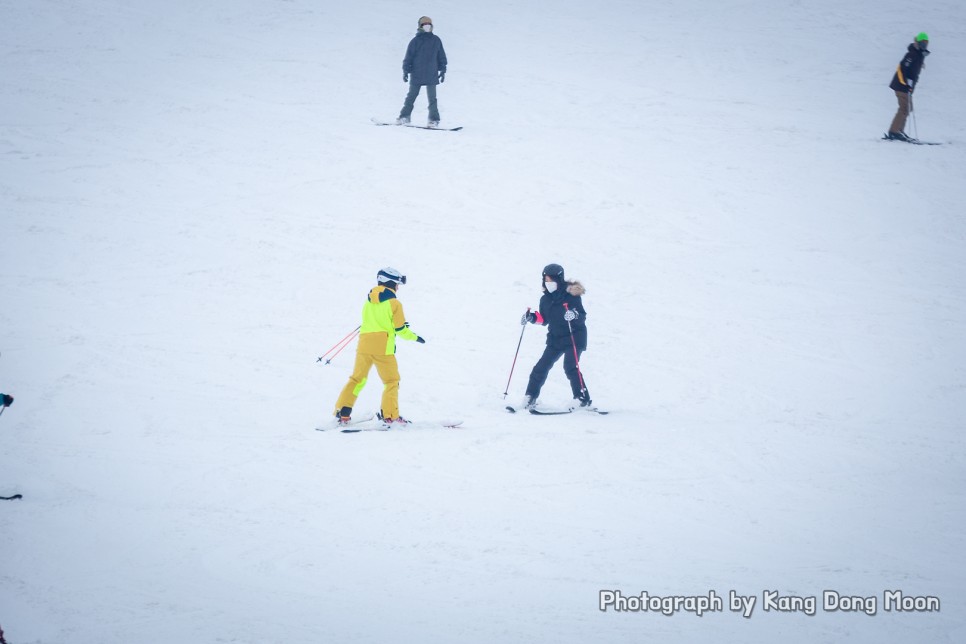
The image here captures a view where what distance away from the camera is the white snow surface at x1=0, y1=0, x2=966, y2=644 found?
475 centimetres

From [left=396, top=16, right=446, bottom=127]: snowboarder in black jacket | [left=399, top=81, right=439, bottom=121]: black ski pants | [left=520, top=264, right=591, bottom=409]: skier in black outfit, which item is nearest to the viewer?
[left=520, top=264, right=591, bottom=409]: skier in black outfit

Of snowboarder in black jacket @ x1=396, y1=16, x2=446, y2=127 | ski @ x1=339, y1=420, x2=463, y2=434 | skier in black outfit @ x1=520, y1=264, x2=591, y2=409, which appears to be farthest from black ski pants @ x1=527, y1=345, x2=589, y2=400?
snowboarder in black jacket @ x1=396, y1=16, x2=446, y2=127

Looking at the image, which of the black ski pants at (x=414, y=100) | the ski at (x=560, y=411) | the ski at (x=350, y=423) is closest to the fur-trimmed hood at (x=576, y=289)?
the ski at (x=560, y=411)

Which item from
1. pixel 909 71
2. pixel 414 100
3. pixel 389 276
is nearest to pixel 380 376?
pixel 389 276

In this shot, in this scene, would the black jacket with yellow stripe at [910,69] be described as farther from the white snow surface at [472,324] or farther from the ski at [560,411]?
the ski at [560,411]

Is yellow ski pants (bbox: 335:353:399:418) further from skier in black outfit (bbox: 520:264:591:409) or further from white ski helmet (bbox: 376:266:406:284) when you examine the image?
skier in black outfit (bbox: 520:264:591:409)

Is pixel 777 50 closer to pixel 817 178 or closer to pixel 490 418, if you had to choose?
pixel 817 178

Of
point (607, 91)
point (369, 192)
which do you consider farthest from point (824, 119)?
point (369, 192)

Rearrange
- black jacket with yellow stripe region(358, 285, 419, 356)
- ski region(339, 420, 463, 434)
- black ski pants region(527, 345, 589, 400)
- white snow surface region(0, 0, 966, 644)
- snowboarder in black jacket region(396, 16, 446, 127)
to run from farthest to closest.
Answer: snowboarder in black jacket region(396, 16, 446, 127), black ski pants region(527, 345, 589, 400), ski region(339, 420, 463, 434), black jacket with yellow stripe region(358, 285, 419, 356), white snow surface region(0, 0, 966, 644)

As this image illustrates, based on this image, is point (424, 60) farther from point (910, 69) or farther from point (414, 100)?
point (910, 69)

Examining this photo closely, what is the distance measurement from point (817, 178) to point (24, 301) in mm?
12296

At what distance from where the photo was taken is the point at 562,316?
7.82m

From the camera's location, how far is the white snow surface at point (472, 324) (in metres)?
4.75

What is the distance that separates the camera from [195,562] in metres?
Answer: 4.80
